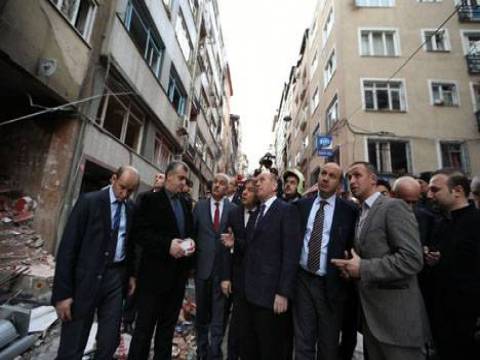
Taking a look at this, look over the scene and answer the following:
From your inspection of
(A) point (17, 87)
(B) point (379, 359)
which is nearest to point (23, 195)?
(A) point (17, 87)

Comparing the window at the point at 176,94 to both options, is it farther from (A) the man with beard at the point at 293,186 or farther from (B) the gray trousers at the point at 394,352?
(B) the gray trousers at the point at 394,352

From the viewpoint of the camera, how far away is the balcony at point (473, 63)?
567 inches

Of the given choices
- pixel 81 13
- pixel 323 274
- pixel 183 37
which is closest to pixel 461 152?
pixel 323 274

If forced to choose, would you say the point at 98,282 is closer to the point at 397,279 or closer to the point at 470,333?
the point at 397,279

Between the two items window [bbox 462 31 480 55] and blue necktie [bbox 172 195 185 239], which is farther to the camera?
window [bbox 462 31 480 55]

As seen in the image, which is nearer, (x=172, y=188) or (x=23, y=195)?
(x=172, y=188)

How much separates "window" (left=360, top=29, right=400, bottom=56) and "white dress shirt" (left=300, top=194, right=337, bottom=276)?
16033 mm

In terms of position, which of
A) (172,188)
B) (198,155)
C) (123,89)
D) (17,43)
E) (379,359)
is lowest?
(379,359)

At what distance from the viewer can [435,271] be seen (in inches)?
110

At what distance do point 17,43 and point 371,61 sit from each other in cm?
1654

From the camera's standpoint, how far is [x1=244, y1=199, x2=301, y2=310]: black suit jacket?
2451 mm

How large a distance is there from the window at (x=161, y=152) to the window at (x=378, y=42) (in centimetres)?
1302

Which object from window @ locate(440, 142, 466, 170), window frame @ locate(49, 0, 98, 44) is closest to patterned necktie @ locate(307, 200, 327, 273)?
window frame @ locate(49, 0, 98, 44)

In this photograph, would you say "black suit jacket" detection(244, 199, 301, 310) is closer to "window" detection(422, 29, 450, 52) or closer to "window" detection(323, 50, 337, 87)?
"window" detection(323, 50, 337, 87)
